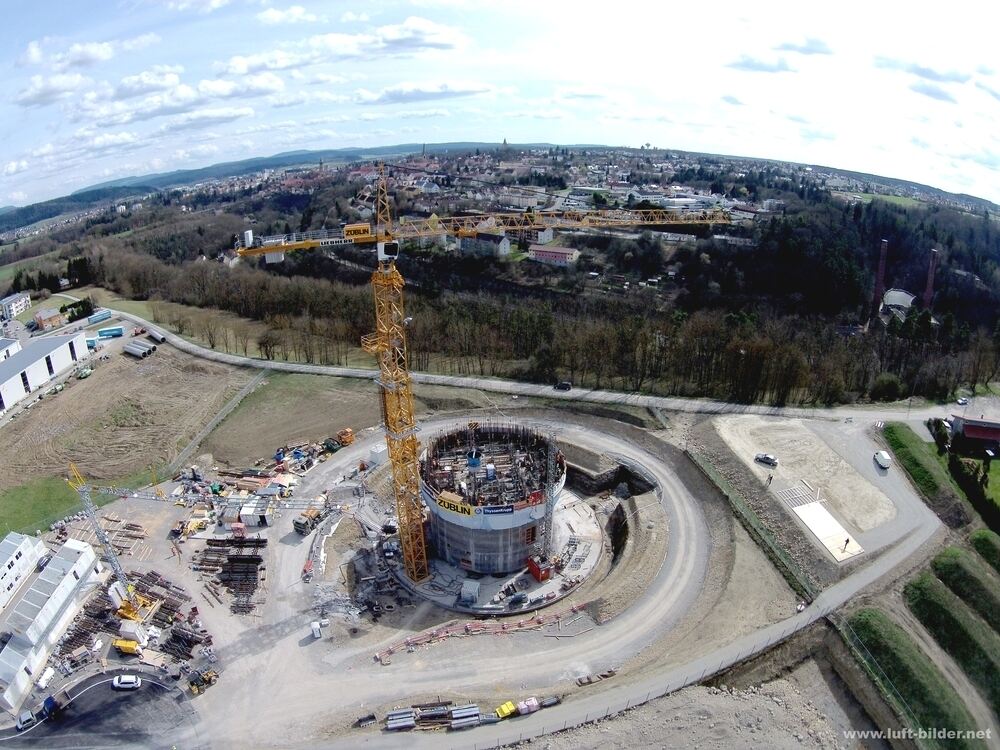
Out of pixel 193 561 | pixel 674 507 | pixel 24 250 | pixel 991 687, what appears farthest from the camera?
pixel 24 250

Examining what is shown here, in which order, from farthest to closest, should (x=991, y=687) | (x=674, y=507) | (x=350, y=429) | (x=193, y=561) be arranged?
1. (x=350, y=429)
2. (x=674, y=507)
3. (x=193, y=561)
4. (x=991, y=687)

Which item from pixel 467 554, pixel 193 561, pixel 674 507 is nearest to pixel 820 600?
pixel 674 507

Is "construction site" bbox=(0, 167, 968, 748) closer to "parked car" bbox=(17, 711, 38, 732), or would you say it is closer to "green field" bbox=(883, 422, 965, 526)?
"parked car" bbox=(17, 711, 38, 732)

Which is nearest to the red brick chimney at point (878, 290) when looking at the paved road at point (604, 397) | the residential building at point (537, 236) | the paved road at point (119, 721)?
Result: the paved road at point (604, 397)

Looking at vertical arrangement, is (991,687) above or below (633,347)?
below

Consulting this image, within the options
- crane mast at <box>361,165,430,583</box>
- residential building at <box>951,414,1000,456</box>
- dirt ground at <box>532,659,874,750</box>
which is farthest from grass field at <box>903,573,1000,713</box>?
crane mast at <box>361,165,430,583</box>

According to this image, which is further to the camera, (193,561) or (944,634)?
(193,561)

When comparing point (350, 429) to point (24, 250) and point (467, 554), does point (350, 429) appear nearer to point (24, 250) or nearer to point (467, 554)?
point (467, 554)
